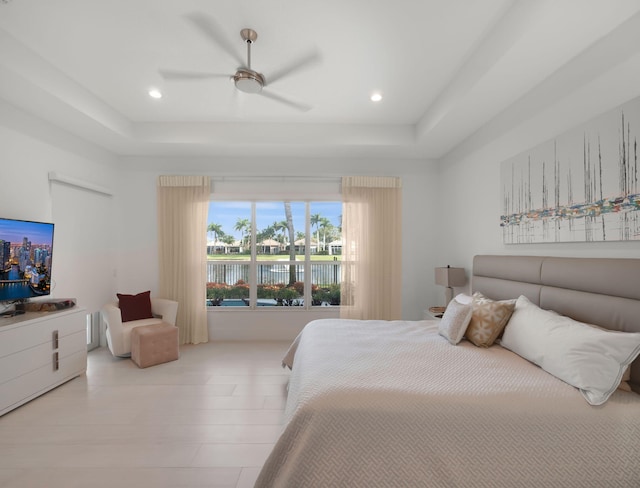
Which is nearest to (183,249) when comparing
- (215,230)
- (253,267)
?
(215,230)

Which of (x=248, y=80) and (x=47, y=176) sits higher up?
(x=248, y=80)

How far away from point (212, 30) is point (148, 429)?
2.87m

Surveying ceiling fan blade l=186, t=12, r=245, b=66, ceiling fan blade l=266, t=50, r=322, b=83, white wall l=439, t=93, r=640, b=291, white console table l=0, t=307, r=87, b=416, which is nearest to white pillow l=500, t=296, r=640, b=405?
white wall l=439, t=93, r=640, b=291

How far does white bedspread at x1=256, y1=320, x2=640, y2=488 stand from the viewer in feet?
4.10

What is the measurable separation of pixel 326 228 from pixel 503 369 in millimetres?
3038

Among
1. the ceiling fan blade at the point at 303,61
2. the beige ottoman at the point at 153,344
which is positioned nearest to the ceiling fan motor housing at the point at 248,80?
the ceiling fan blade at the point at 303,61

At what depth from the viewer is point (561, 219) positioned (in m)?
2.21

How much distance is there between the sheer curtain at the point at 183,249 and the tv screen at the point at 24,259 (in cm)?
135

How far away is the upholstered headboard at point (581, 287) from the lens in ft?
5.35

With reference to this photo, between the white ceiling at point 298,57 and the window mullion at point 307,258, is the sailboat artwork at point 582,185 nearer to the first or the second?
the white ceiling at point 298,57

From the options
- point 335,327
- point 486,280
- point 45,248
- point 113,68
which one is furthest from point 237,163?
point 486,280

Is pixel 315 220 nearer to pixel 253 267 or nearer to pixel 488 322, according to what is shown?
pixel 253 267

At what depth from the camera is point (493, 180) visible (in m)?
3.04

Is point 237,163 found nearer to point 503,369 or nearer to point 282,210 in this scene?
point 282,210
